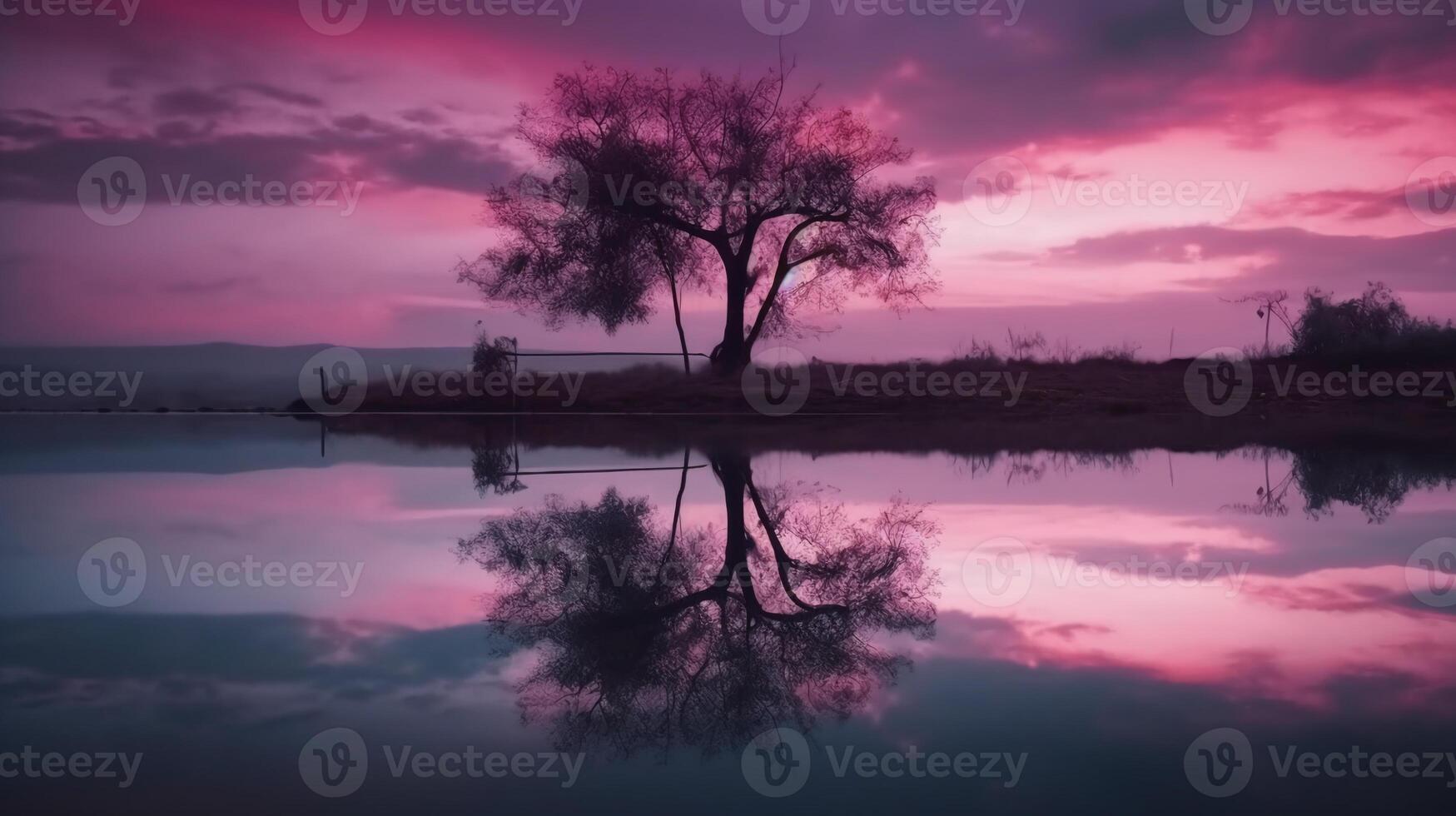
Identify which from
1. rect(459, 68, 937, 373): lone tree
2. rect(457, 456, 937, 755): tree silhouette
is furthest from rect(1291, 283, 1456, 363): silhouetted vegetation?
rect(457, 456, 937, 755): tree silhouette

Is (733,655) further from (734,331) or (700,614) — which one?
(734,331)

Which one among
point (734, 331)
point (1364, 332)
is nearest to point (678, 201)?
point (734, 331)

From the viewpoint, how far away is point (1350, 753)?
3.14 m

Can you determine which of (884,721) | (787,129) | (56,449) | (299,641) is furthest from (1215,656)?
(787,129)

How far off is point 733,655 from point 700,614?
26.3 inches

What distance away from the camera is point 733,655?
4117mm

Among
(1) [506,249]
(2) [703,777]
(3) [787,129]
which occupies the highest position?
(3) [787,129]

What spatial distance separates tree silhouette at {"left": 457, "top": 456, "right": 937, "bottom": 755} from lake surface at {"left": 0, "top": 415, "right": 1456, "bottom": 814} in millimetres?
23

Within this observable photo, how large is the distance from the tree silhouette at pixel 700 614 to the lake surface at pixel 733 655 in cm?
2

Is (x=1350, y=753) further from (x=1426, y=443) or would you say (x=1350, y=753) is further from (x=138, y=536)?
(x=1426, y=443)

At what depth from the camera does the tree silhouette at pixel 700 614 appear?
3531 mm

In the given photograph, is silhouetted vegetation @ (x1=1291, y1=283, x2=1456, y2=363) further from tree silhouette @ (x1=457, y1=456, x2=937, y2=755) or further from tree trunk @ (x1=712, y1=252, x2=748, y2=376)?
tree silhouette @ (x1=457, y1=456, x2=937, y2=755)

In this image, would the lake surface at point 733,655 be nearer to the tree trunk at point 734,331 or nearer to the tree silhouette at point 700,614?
the tree silhouette at point 700,614

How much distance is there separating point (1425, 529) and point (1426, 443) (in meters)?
8.94
